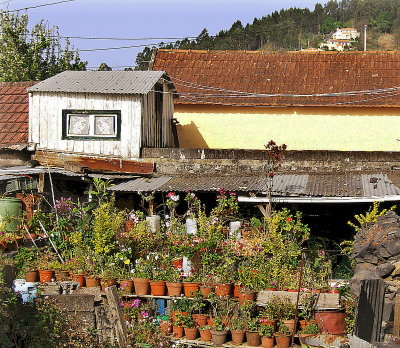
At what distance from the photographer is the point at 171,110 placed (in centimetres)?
2177

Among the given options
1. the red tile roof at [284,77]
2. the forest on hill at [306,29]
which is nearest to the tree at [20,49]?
the red tile roof at [284,77]

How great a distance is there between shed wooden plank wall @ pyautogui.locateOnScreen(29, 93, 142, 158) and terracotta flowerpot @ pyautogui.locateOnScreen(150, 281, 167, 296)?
6.10 meters

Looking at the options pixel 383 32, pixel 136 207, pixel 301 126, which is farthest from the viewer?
pixel 383 32

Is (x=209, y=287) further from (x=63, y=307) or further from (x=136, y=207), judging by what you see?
(x=136, y=207)

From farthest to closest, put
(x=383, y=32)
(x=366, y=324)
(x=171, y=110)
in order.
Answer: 1. (x=383, y=32)
2. (x=171, y=110)
3. (x=366, y=324)

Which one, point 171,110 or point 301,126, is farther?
point 301,126

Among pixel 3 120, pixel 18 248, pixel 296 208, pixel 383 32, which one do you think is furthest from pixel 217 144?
pixel 383 32

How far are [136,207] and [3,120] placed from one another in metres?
5.44

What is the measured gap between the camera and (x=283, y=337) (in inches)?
426

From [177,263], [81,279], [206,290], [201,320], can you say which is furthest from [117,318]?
[177,263]

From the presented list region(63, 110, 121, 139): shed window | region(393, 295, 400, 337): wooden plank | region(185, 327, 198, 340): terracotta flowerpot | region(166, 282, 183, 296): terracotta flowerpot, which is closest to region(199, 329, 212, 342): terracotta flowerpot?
region(185, 327, 198, 340): terracotta flowerpot

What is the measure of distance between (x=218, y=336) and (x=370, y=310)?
9.93 feet

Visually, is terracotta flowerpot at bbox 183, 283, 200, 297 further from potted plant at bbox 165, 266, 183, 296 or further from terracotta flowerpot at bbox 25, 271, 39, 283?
terracotta flowerpot at bbox 25, 271, 39, 283

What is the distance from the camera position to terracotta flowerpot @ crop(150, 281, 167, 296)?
12.2 m
